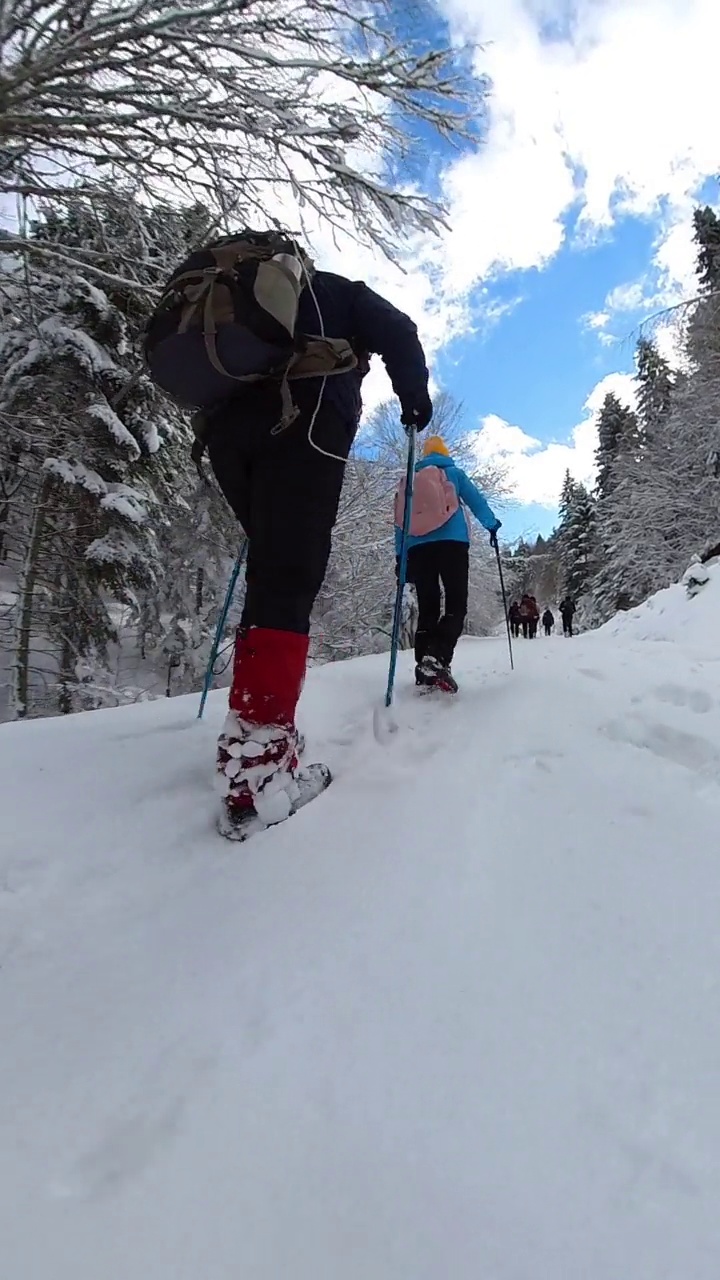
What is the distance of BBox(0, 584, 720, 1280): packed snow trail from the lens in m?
0.82

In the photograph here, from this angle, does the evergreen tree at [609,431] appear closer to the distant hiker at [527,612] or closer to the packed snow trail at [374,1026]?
the distant hiker at [527,612]

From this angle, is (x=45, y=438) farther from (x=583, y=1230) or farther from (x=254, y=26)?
(x=583, y=1230)

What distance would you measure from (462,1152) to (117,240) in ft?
20.4

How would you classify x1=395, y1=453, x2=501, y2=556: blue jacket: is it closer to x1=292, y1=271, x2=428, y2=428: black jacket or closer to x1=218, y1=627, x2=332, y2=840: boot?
x1=292, y1=271, x2=428, y2=428: black jacket

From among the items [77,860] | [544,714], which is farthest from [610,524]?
[77,860]

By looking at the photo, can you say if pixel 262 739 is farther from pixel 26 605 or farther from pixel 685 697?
pixel 26 605

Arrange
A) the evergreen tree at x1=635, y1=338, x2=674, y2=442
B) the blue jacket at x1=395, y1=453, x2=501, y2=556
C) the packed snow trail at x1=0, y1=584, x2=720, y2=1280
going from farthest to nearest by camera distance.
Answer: the evergreen tree at x1=635, y1=338, x2=674, y2=442, the blue jacket at x1=395, y1=453, x2=501, y2=556, the packed snow trail at x1=0, y1=584, x2=720, y2=1280

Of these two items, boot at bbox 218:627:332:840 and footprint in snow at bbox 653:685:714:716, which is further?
footprint in snow at bbox 653:685:714:716

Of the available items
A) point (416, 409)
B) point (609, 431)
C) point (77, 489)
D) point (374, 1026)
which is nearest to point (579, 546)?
point (609, 431)

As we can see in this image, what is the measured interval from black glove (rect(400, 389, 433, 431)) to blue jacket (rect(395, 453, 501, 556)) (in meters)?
1.08

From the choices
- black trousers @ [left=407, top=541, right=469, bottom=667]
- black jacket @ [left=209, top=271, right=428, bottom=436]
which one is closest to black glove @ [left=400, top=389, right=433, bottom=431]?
black jacket @ [left=209, top=271, right=428, bottom=436]

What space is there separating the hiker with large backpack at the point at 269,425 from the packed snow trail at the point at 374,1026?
0.24 meters

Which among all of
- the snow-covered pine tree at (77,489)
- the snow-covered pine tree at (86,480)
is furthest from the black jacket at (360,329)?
the snow-covered pine tree at (77,489)

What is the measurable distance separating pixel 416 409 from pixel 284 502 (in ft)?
2.51
